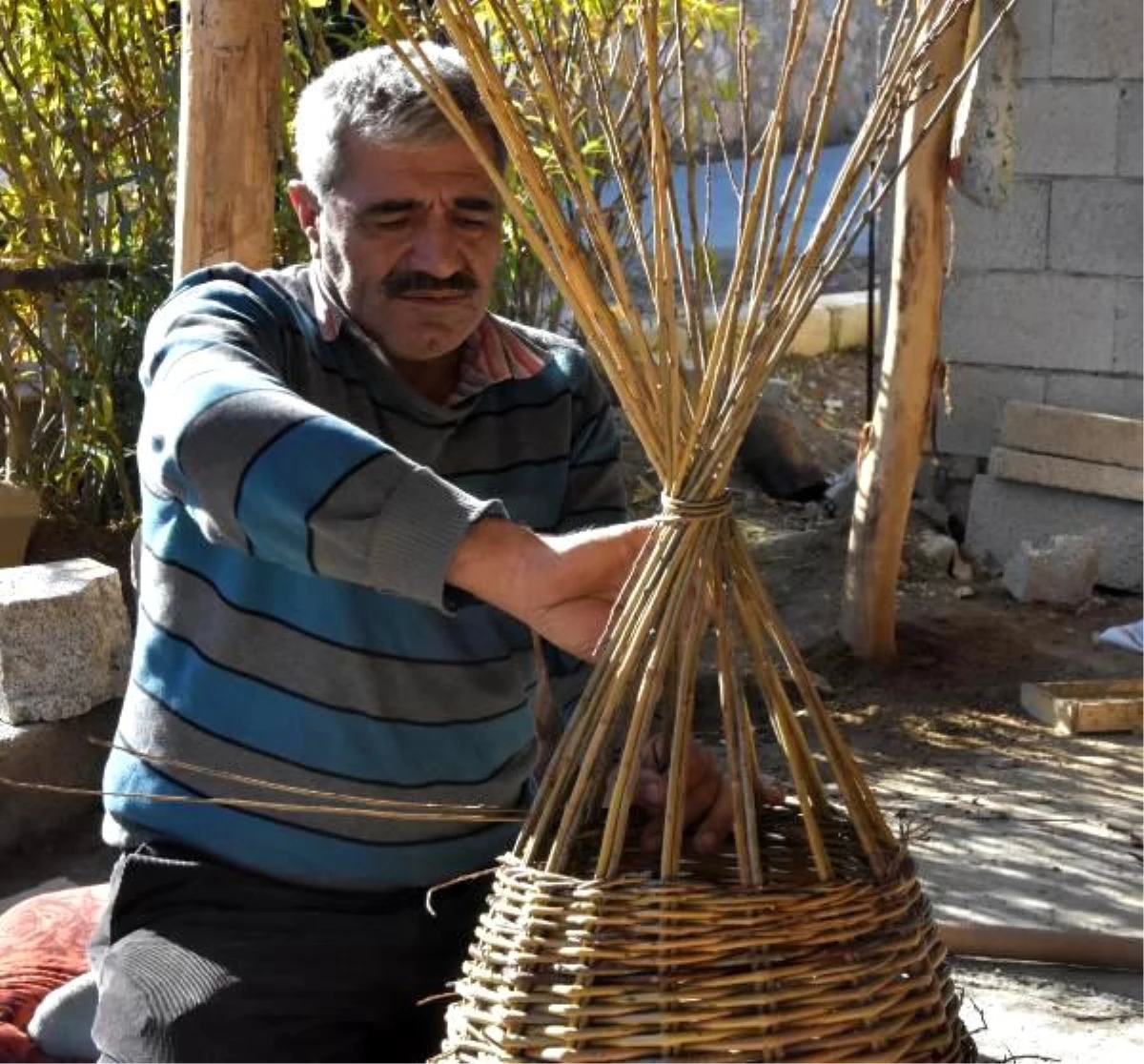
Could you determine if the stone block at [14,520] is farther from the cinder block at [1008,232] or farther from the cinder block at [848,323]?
the cinder block at [848,323]

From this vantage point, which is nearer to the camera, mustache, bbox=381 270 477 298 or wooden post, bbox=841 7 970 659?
mustache, bbox=381 270 477 298

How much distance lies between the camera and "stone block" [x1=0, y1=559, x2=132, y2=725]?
444 centimetres

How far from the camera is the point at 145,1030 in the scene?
79.7 inches

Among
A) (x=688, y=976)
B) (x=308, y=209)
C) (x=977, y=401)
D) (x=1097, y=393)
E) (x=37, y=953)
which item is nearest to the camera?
(x=688, y=976)

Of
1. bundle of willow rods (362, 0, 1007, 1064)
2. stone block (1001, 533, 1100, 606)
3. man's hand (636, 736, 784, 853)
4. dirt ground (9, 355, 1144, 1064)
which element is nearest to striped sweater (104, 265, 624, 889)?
man's hand (636, 736, 784, 853)

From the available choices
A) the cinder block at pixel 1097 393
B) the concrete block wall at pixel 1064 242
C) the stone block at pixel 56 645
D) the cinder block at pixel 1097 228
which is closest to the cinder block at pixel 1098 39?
the concrete block wall at pixel 1064 242

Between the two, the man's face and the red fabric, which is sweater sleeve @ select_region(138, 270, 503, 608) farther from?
the red fabric

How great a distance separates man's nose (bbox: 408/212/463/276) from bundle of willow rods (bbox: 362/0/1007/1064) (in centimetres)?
43

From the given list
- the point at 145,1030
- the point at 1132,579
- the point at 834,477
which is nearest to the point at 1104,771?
the point at 1132,579

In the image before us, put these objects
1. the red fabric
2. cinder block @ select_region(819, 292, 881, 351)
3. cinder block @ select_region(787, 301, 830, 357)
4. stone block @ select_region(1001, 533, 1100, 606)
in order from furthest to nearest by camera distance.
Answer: cinder block @ select_region(819, 292, 881, 351) → cinder block @ select_region(787, 301, 830, 357) → stone block @ select_region(1001, 533, 1100, 606) → the red fabric

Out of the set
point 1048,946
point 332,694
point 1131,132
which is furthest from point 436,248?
point 1131,132

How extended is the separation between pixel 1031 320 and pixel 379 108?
14.8ft

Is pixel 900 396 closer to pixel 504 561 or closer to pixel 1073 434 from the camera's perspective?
pixel 1073 434

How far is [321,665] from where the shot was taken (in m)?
2.11
